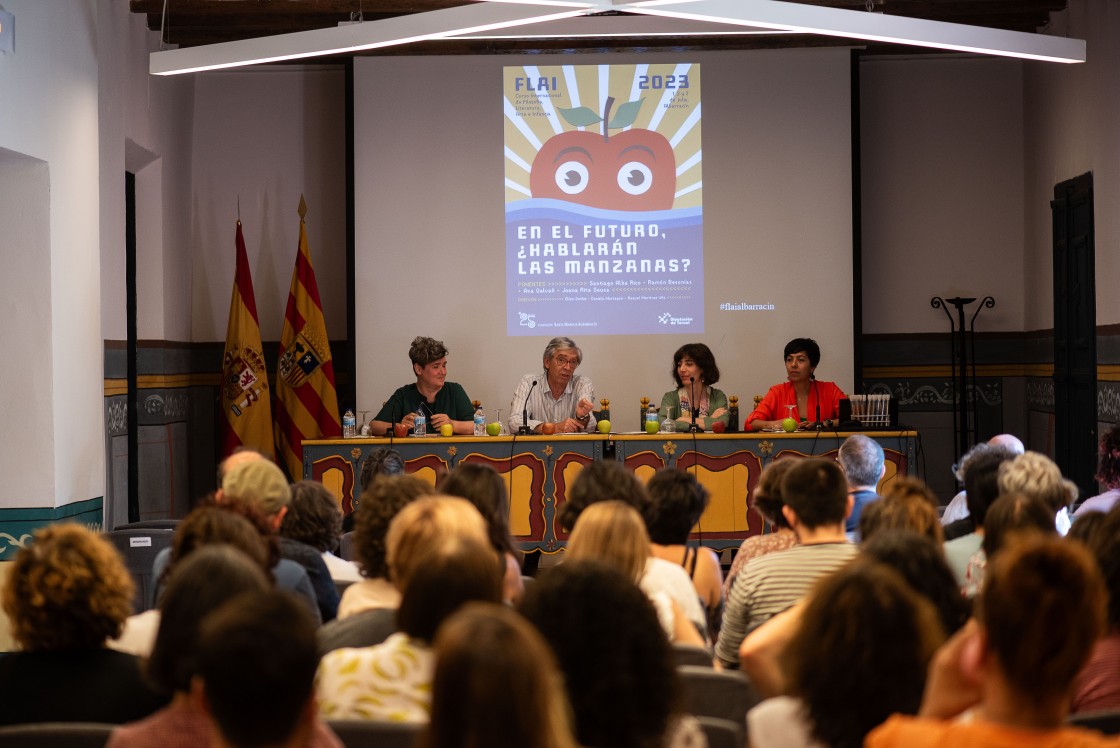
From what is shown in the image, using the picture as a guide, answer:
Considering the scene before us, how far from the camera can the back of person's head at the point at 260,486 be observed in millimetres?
3529

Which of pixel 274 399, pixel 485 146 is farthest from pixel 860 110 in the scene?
pixel 274 399

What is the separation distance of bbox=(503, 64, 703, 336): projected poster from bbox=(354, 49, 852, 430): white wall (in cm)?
10

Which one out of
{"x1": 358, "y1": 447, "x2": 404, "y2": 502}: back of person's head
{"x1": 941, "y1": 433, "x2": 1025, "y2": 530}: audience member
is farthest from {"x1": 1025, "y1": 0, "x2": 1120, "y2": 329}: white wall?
{"x1": 358, "y1": 447, "x2": 404, "y2": 502}: back of person's head

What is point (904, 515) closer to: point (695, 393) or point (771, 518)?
point (771, 518)

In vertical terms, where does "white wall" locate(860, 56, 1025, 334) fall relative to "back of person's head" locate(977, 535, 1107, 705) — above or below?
above

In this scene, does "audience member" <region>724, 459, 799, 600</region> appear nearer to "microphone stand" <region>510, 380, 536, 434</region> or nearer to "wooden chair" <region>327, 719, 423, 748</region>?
"wooden chair" <region>327, 719, 423, 748</region>

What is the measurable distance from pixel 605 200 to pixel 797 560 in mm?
5796

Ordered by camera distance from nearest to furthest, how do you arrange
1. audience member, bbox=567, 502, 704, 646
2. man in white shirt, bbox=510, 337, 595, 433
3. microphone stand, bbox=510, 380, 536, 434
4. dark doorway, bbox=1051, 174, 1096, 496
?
audience member, bbox=567, 502, 704, 646
microphone stand, bbox=510, 380, 536, 434
man in white shirt, bbox=510, 337, 595, 433
dark doorway, bbox=1051, 174, 1096, 496

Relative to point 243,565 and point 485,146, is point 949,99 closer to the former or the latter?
point 485,146

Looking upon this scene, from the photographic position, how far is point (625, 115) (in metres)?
8.45

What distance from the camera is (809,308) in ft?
27.9

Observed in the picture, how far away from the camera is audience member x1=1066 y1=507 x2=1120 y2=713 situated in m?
2.15

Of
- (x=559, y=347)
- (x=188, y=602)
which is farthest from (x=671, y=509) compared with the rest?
(x=559, y=347)

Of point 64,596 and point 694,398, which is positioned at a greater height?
point 694,398
